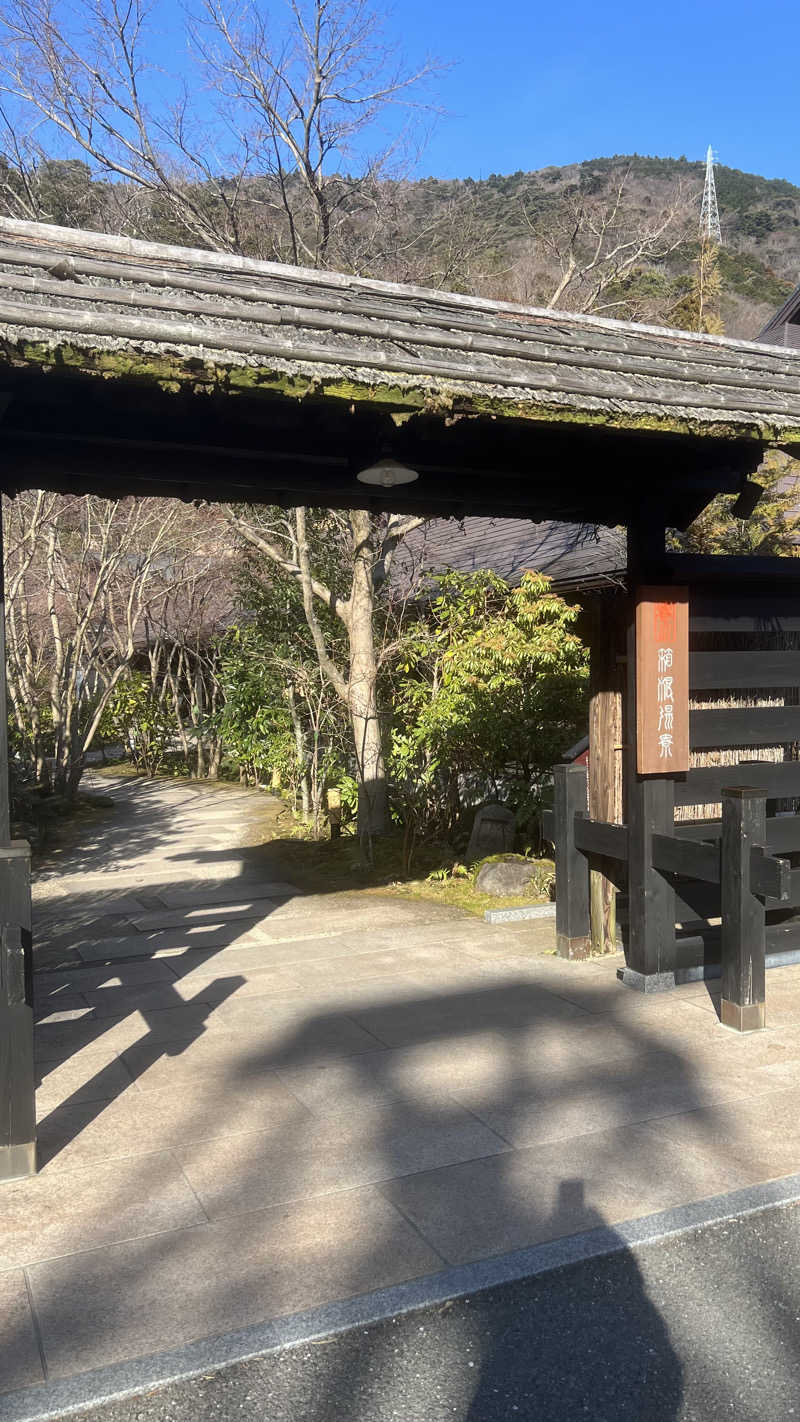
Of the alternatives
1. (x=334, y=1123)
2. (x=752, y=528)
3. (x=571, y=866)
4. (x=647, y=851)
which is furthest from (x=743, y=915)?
(x=752, y=528)

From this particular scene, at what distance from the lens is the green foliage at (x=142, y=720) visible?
21797 millimetres

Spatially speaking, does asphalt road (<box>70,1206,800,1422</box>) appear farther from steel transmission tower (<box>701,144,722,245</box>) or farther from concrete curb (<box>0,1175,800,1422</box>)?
steel transmission tower (<box>701,144,722,245</box>)

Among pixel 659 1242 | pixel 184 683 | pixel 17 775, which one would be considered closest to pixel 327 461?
pixel 659 1242

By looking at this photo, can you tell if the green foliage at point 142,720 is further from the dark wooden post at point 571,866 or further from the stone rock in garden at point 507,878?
the dark wooden post at point 571,866

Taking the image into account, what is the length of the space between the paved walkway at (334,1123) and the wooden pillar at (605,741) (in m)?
0.49

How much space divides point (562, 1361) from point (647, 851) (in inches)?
132

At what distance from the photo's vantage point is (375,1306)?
2.92 m

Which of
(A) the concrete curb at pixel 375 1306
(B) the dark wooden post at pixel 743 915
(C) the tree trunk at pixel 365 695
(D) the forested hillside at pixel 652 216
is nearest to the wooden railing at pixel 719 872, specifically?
(B) the dark wooden post at pixel 743 915

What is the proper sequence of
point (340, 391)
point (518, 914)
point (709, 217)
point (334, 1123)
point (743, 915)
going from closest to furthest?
point (340, 391) < point (334, 1123) < point (743, 915) < point (518, 914) < point (709, 217)

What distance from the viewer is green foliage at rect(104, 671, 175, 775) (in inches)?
858

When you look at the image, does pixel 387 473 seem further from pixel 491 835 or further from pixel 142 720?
pixel 142 720

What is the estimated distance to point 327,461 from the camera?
17.7 feet

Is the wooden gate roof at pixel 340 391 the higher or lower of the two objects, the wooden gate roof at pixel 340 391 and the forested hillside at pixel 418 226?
the lower

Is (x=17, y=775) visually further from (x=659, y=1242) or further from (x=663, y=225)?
(x=659, y=1242)
